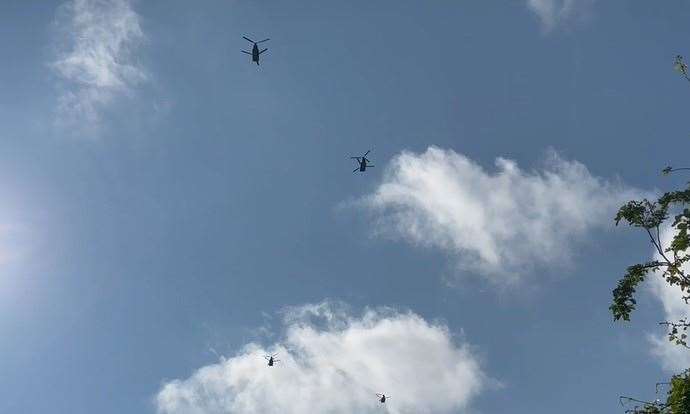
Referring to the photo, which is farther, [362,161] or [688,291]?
[362,161]

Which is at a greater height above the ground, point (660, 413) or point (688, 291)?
point (688, 291)

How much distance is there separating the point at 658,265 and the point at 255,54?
28.1m

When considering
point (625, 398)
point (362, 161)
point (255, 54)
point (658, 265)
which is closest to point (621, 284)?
point (658, 265)

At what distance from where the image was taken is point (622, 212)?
1923 centimetres

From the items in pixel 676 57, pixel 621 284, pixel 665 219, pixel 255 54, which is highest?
pixel 255 54

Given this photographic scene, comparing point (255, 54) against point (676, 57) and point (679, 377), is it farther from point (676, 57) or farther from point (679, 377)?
point (679, 377)

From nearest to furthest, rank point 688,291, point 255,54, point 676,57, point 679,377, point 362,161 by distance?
point 679,377, point 688,291, point 676,57, point 255,54, point 362,161

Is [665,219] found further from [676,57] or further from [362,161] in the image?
[362,161]

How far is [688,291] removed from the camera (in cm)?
1702

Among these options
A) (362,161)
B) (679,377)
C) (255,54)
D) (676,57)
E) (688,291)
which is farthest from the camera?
(362,161)

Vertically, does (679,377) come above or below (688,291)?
below

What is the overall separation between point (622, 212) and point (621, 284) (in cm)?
244

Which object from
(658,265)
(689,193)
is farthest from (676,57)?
(658,265)

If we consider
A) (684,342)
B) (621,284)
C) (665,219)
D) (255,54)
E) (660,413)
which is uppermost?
(255,54)
